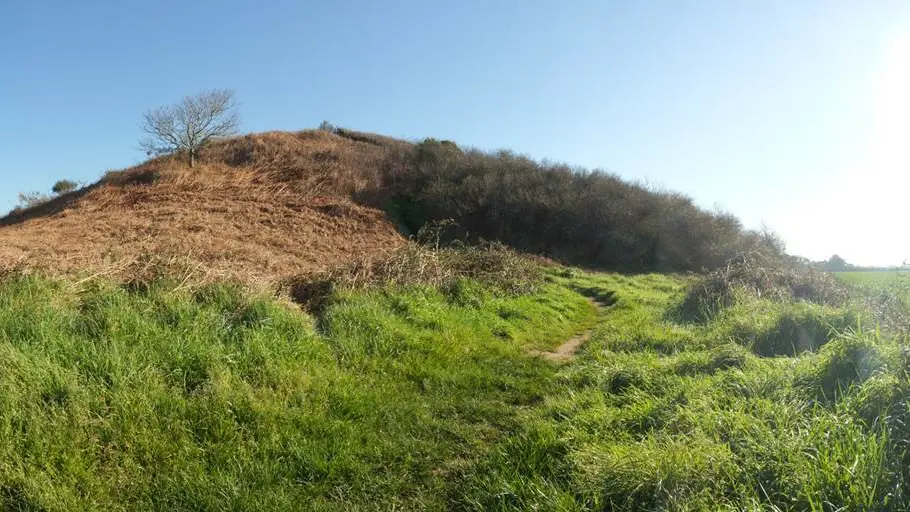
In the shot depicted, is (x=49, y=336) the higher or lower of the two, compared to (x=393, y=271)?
Result: lower

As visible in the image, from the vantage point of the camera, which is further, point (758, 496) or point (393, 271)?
point (393, 271)

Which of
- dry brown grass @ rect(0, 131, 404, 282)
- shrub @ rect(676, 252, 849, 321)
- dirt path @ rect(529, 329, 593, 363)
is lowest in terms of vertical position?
dirt path @ rect(529, 329, 593, 363)

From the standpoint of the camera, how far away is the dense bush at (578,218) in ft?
80.8

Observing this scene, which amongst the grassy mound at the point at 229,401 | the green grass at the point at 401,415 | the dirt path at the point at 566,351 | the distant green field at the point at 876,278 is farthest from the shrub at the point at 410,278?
the distant green field at the point at 876,278

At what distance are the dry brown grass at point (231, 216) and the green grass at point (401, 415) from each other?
2196 millimetres

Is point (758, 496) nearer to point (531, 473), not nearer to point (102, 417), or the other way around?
point (531, 473)

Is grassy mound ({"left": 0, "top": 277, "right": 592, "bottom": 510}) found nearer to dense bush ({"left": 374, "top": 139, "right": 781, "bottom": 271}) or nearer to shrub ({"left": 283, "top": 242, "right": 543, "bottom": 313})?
shrub ({"left": 283, "top": 242, "right": 543, "bottom": 313})

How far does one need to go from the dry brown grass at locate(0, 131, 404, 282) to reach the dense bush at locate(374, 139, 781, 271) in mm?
3493

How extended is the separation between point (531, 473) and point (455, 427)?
1138 mm

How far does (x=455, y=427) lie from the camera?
4773 millimetres

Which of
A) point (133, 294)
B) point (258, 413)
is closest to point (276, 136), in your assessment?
point (133, 294)

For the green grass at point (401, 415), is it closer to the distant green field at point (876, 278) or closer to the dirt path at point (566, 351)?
the dirt path at point (566, 351)

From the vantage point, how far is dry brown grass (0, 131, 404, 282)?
10758mm


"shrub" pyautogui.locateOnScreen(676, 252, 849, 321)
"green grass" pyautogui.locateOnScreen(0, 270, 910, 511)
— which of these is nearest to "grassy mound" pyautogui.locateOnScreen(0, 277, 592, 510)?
"green grass" pyautogui.locateOnScreen(0, 270, 910, 511)
